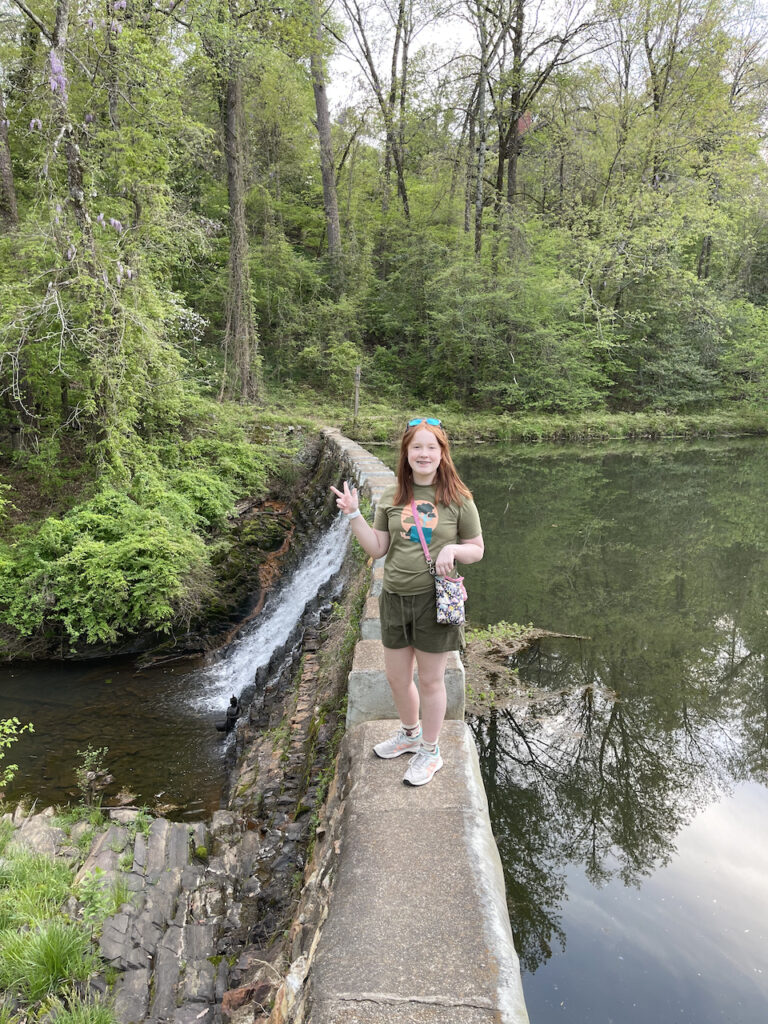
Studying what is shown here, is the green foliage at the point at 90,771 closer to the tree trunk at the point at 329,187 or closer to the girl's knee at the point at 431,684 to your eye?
the girl's knee at the point at 431,684

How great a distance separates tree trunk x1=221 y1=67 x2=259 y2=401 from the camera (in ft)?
46.4

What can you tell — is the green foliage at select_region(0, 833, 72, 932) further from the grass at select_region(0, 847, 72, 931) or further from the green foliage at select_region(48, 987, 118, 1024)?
the green foliage at select_region(48, 987, 118, 1024)

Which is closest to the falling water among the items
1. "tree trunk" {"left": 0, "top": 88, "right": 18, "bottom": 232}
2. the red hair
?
the red hair

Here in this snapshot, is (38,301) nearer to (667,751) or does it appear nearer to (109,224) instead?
(109,224)

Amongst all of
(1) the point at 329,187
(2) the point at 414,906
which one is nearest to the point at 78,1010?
(2) the point at 414,906

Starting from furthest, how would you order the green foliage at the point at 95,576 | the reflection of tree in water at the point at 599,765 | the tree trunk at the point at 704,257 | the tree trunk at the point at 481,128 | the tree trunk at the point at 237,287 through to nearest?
the tree trunk at the point at 704,257 < the tree trunk at the point at 481,128 < the tree trunk at the point at 237,287 < the green foliage at the point at 95,576 < the reflection of tree in water at the point at 599,765

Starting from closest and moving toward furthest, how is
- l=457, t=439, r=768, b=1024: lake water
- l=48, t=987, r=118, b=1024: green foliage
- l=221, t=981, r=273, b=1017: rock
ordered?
l=48, t=987, r=118, b=1024: green foliage
l=221, t=981, r=273, b=1017: rock
l=457, t=439, r=768, b=1024: lake water

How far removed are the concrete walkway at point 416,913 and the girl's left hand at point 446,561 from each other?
0.98m

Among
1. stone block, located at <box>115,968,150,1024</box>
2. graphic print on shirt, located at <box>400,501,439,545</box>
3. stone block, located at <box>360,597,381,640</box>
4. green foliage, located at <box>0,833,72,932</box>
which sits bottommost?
stone block, located at <box>115,968,150,1024</box>

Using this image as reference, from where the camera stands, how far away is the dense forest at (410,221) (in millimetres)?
8859

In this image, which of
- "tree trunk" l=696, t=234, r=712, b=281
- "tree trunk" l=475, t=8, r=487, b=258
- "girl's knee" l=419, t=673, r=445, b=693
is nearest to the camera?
"girl's knee" l=419, t=673, r=445, b=693

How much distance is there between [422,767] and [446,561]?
982 mm

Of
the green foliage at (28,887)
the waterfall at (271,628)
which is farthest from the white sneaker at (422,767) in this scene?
the waterfall at (271,628)

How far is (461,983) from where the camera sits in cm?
166
